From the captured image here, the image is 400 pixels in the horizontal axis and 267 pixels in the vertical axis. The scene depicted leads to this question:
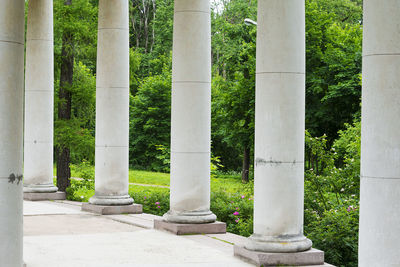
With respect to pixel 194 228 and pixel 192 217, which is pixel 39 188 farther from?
pixel 194 228

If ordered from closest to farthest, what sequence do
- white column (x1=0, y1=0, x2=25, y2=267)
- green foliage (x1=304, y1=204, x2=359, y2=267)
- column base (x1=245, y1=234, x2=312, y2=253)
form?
1. white column (x1=0, y1=0, x2=25, y2=267)
2. column base (x1=245, y1=234, x2=312, y2=253)
3. green foliage (x1=304, y1=204, x2=359, y2=267)

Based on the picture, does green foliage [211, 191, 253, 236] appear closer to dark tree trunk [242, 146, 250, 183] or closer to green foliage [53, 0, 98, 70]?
green foliage [53, 0, 98, 70]

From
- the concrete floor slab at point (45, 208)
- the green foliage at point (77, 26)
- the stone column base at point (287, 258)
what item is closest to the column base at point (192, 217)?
the stone column base at point (287, 258)

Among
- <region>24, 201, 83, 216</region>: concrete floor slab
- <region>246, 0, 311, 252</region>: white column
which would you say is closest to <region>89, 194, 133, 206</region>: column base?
<region>24, 201, 83, 216</region>: concrete floor slab

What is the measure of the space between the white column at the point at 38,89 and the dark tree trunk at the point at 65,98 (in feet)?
84.5

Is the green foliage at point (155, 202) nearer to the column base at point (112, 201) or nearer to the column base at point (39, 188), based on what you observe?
the column base at point (112, 201)

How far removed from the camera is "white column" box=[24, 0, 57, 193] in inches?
3455

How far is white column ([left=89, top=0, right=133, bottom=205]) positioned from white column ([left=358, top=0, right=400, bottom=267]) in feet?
142

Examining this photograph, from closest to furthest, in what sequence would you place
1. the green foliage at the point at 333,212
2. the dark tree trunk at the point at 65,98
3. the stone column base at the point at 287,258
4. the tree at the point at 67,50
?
the stone column base at the point at 287,258, the green foliage at the point at 333,212, the tree at the point at 67,50, the dark tree trunk at the point at 65,98

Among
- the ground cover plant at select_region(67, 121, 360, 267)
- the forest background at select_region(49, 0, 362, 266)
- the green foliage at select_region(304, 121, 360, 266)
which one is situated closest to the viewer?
the green foliage at select_region(304, 121, 360, 266)

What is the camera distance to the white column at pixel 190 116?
202 ft

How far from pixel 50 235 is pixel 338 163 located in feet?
399

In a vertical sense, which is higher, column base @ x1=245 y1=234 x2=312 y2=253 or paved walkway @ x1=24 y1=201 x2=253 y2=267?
column base @ x1=245 y1=234 x2=312 y2=253

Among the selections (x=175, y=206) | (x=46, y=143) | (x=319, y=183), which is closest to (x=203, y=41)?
(x=175, y=206)
